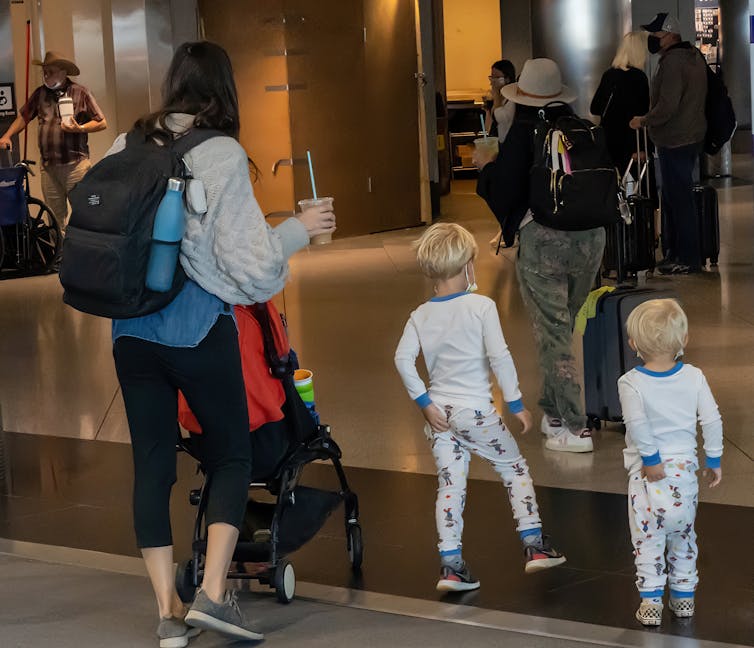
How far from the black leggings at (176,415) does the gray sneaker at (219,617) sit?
0.21 meters

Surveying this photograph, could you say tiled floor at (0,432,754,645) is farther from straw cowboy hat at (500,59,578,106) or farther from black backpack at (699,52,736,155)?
black backpack at (699,52,736,155)

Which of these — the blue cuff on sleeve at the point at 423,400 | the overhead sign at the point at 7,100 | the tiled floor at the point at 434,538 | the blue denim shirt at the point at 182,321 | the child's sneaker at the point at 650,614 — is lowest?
the tiled floor at the point at 434,538

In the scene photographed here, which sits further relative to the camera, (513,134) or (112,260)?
(513,134)

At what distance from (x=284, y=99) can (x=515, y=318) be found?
645cm

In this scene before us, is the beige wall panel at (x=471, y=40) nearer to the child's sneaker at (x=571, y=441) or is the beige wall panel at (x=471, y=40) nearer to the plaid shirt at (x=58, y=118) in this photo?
the plaid shirt at (x=58, y=118)

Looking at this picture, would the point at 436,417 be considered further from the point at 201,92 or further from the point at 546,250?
the point at 546,250

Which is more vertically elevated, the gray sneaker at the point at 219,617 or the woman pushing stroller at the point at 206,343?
the woman pushing stroller at the point at 206,343

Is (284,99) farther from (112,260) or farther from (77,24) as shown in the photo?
(112,260)

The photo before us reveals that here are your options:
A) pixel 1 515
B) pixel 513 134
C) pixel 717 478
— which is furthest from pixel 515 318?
pixel 717 478

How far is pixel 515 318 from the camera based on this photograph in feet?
29.3

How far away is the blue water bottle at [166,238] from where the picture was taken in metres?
3.47

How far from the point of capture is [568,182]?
5395mm

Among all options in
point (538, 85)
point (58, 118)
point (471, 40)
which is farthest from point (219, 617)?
point (471, 40)

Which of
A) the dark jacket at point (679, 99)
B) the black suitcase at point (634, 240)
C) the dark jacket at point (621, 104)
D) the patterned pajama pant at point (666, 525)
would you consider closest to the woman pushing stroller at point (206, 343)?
the patterned pajama pant at point (666, 525)
